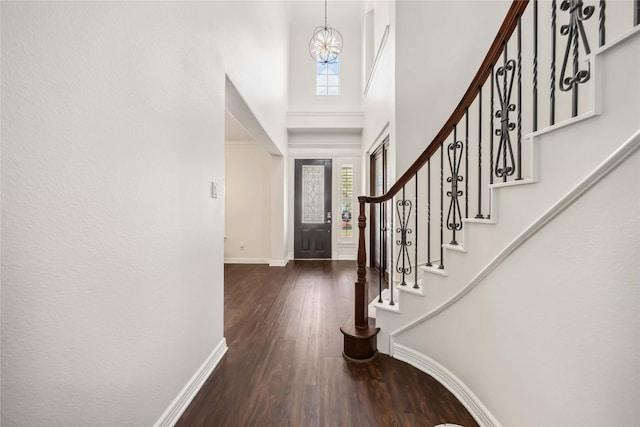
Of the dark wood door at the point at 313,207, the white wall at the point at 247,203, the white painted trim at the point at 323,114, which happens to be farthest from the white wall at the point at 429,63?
the white wall at the point at 247,203

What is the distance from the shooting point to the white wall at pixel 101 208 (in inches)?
29.8

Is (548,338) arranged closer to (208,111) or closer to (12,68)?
(12,68)

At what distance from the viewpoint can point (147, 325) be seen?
126 cm

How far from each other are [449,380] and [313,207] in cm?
469

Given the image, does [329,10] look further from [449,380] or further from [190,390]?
[190,390]

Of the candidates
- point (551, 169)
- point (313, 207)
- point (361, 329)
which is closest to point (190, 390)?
point (361, 329)

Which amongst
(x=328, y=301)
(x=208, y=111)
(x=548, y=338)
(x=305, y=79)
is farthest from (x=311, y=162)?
(x=548, y=338)

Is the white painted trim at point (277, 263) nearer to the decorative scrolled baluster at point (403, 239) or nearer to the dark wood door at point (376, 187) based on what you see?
the dark wood door at point (376, 187)

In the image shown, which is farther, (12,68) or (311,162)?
(311,162)

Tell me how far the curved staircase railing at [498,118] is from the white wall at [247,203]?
11.0ft

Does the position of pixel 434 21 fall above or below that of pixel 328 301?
above

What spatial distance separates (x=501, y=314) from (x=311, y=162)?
17.1ft

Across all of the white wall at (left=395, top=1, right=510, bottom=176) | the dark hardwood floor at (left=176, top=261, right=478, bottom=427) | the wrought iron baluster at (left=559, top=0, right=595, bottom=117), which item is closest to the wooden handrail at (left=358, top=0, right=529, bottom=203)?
the wrought iron baluster at (left=559, top=0, right=595, bottom=117)

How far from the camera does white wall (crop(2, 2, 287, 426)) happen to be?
76 cm
